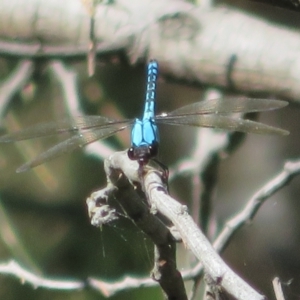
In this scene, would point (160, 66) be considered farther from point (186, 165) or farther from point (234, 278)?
point (234, 278)

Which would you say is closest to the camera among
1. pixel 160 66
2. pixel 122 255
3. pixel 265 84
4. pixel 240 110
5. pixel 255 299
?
pixel 255 299

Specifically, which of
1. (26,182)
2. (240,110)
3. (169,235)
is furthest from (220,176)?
(169,235)


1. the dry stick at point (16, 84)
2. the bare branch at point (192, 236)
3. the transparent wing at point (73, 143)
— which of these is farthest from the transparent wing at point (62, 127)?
the dry stick at point (16, 84)

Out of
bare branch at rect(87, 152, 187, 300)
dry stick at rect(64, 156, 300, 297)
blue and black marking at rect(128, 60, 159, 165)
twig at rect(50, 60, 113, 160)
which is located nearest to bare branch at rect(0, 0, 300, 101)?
twig at rect(50, 60, 113, 160)

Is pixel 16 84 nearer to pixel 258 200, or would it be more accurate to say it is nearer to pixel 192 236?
pixel 258 200

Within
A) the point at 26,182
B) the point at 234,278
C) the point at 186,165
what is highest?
the point at 234,278

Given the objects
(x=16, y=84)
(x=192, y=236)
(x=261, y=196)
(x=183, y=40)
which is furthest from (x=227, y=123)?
(x=16, y=84)

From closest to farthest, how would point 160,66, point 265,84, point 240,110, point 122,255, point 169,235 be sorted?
point 169,235 < point 240,110 < point 265,84 < point 160,66 < point 122,255

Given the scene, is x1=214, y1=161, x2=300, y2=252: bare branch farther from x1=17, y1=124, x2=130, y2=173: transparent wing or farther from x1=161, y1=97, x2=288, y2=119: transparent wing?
x1=17, y1=124, x2=130, y2=173: transparent wing
